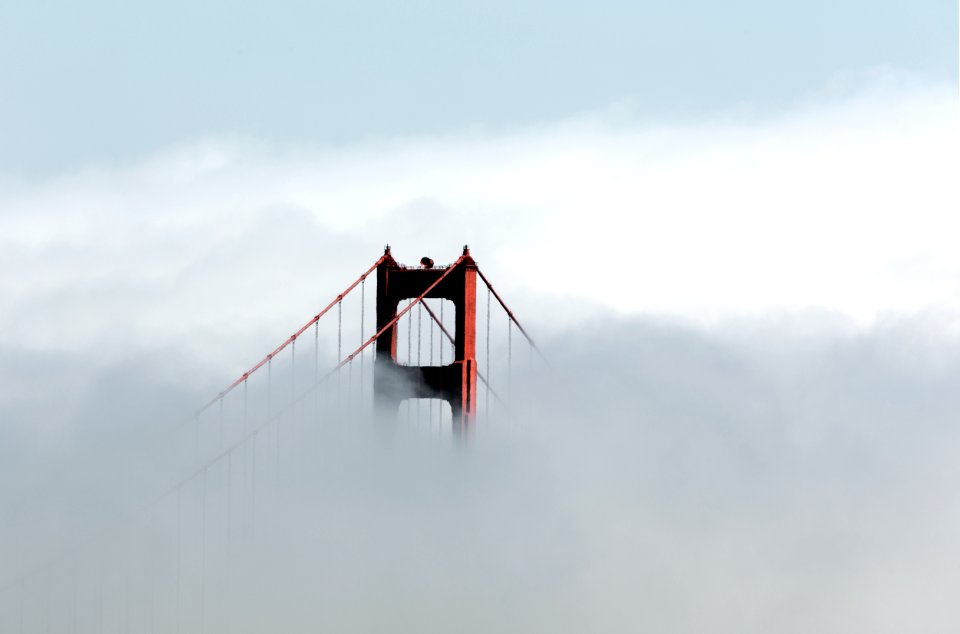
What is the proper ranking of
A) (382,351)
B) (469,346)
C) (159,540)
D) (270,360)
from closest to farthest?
(469,346), (382,351), (270,360), (159,540)

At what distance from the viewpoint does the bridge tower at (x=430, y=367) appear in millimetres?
34812

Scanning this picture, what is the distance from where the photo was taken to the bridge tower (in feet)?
114

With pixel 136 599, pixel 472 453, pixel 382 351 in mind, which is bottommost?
pixel 136 599

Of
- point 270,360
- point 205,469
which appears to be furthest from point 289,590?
point 270,360

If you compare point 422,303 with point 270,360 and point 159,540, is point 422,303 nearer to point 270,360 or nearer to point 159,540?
point 270,360

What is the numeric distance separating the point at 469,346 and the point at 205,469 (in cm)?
1094

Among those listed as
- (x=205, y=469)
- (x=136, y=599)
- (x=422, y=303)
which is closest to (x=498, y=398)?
(x=422, y=303)

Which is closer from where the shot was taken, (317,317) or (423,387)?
(423,387)

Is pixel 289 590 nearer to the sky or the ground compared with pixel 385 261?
nearer to the ground

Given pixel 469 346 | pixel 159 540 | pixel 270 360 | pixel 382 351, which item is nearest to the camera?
pixel 469 346

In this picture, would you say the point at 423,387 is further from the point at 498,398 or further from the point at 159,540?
the point at 159,540

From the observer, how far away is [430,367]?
35.8 meters

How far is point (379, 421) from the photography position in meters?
37.0

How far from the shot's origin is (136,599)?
42.3 metres
